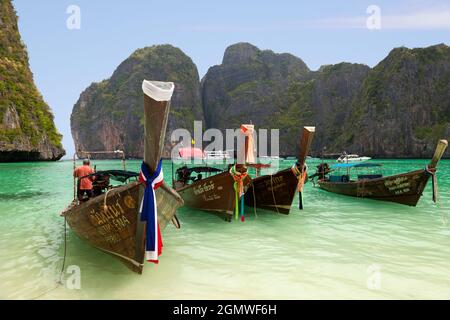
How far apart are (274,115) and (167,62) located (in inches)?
2235

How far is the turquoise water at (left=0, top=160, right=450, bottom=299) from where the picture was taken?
19.1 ft

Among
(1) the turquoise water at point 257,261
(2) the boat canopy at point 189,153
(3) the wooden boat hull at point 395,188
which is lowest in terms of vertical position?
(1) the turquoise water at point 257,261

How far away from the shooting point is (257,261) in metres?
7.37

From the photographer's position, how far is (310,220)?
40.5 ft

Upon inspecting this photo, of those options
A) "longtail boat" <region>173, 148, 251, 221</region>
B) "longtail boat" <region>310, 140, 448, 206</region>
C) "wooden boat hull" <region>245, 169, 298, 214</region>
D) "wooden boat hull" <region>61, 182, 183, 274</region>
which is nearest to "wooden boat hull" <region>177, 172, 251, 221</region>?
"longtail boat" <region>173, 148, 251, 221</region>

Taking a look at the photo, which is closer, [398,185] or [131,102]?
[398,185]

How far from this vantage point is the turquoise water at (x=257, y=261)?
→ 582 cm

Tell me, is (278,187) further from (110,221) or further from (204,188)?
(110,221)

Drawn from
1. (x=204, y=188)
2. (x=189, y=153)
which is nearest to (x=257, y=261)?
(x=204, y=188)

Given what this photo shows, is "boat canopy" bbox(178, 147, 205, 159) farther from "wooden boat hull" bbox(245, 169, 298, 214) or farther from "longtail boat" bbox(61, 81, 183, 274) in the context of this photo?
"longtail boat" bbox(61, 81, 183, 274)

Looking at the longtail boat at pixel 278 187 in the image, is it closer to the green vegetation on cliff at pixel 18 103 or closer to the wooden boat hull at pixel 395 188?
the wooden boat hull at pixel 395 188

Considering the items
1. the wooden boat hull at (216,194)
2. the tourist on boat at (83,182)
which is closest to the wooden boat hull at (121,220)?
the tourist on boat at (83,182)

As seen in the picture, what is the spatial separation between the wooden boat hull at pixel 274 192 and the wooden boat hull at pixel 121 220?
6.40 meters

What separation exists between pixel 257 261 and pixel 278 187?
19.9ft
